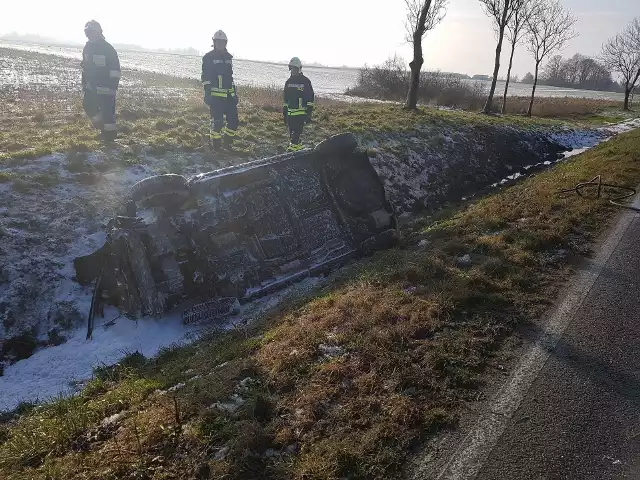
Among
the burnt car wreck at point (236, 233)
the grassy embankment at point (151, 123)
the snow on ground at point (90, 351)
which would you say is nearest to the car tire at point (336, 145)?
the burnt car wreck at point (236, 233)

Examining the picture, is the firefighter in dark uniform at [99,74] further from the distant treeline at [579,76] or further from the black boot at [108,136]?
the distant treeline at [579,76]

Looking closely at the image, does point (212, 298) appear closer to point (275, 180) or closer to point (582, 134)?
point (275, 180)

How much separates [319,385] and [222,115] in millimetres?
7573

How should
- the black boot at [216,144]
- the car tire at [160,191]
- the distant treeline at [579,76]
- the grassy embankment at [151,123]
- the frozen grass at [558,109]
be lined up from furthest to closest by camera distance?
the distant treeline at [579,76] → the frozen grass at [558,109] → the black boot at [216,144] → the grassy embankment at [151,123] → the car tire at [160,191]

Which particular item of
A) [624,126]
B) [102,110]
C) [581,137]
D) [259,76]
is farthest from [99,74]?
[259,76]

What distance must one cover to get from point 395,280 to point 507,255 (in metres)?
1.56

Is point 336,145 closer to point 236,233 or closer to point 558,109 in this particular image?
point 236,233

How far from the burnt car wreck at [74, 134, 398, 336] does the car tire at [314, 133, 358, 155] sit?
2cm

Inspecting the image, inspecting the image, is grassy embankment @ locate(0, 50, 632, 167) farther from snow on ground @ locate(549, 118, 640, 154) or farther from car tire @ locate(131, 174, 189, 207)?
snow on ground @ locate(549, 118, 640, 154)

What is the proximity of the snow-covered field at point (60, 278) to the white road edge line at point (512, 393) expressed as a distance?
138 inches

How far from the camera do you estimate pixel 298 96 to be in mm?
9836

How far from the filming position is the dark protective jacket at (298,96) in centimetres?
971

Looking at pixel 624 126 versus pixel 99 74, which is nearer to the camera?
pixel 99 74

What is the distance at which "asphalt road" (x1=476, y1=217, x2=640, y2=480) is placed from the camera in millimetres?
2760
